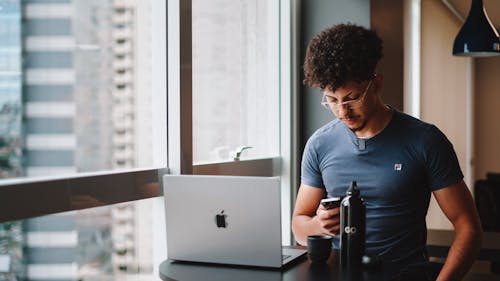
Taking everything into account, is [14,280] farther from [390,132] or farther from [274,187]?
[390,132]

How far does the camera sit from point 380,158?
2.50 m

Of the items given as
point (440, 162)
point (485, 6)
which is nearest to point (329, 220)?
point (440, 162)

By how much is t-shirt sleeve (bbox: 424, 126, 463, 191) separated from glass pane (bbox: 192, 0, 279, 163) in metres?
1.18

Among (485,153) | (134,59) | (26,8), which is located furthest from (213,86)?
(485,153)

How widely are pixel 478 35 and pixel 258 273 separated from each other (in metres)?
2.97

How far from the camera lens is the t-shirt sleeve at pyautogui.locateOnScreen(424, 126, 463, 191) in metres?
2.36

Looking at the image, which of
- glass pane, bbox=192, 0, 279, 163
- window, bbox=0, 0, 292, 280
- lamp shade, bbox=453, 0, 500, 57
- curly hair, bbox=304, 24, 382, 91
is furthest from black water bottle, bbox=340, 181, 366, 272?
lamp shade, bbox=453, 0, 500, 57

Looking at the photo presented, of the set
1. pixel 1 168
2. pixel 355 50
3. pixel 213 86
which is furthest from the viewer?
pixel 213 86

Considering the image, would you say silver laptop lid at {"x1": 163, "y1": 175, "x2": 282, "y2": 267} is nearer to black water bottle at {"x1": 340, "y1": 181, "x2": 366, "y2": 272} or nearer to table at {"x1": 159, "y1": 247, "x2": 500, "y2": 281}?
table at {"x1": 159, "y1": 247, "x2": 500, "y2": 281}

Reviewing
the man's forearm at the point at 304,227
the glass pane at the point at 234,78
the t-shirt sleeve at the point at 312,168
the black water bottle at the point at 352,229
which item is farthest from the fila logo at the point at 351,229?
the glass pane at the point at 234,78

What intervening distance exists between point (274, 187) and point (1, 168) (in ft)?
2.72

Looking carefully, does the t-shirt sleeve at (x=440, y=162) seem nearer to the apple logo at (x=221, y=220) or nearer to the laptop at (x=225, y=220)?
the laptop at (x=225, y=220)

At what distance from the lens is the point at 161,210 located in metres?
2.84

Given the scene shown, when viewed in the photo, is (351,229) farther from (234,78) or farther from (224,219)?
(234,78)
